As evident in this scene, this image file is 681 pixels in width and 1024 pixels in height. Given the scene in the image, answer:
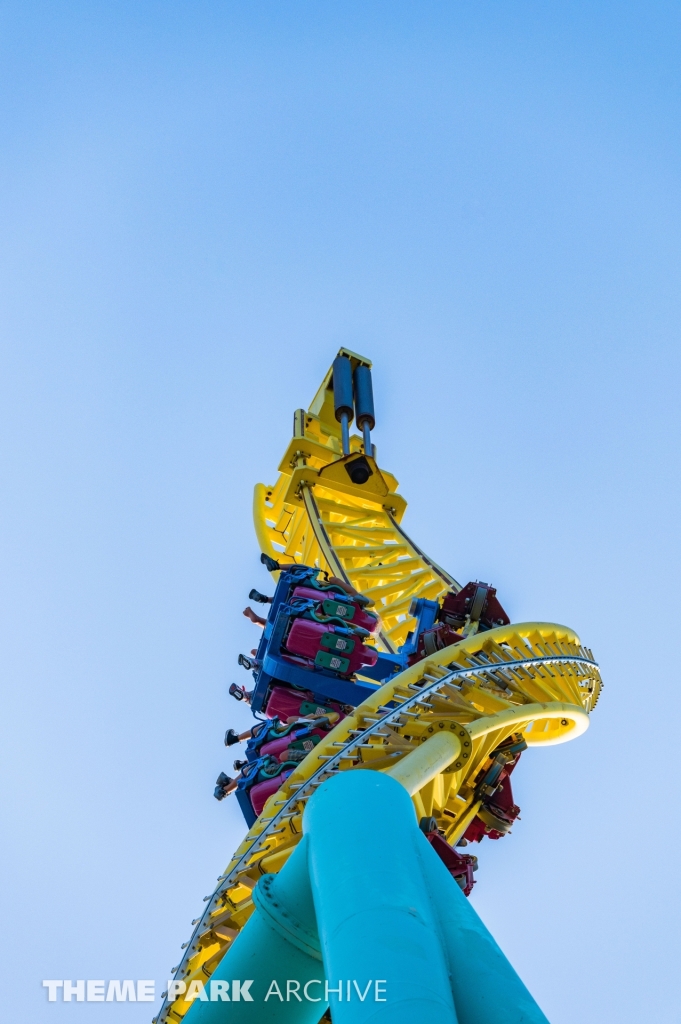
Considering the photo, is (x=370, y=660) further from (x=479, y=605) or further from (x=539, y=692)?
(x=539, y=692)

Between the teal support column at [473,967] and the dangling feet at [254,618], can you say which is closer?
the teal support column at [473,967]

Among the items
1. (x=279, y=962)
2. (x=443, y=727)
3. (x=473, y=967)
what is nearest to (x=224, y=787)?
(x=443, y=727)

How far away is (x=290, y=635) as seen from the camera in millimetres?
14242

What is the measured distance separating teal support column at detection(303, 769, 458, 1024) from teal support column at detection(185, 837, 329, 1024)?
38cm

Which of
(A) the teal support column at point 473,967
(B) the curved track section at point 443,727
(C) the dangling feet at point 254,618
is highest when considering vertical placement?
(C) the dangling feet at point 254,618

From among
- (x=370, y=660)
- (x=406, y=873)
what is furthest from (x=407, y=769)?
(x=370, y=660)

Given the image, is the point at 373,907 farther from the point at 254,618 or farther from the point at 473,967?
the point at 254,618

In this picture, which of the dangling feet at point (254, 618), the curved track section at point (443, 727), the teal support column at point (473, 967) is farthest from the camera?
the dangling feet at point (254, 618)

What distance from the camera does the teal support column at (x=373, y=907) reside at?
3727mm

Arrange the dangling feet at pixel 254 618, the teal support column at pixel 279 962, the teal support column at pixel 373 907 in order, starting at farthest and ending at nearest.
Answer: the dangling feet at pixel 254 618, the teal support column at pixel 279 962, the teal support column at pixel 373 907

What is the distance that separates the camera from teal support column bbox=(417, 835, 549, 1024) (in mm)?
4062

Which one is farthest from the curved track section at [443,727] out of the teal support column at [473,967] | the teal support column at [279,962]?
the teal support column at [473,967]

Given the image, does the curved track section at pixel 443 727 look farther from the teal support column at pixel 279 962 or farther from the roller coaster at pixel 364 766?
the teal support column at pixel 279 962

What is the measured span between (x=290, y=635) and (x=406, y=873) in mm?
9809
